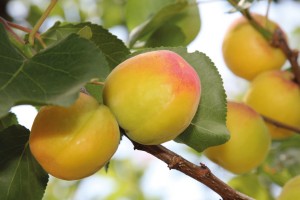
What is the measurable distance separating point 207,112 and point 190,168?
0.12 metres

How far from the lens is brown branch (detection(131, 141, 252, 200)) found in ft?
3.29

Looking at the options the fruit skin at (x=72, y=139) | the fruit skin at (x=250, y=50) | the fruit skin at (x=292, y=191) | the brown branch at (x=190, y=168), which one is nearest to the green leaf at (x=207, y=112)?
the brown branch at (x=190, y=168)

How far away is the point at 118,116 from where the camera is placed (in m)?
0.94

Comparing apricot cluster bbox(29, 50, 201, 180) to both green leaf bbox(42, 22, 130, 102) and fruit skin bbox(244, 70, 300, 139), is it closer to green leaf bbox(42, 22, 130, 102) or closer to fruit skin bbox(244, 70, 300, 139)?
green leaf bbox(42, 22, 130, 102)

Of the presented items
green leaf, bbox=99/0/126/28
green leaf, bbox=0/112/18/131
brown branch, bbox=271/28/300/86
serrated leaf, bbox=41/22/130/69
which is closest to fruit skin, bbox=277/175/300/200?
brown branch, bbox=271/28/300/86

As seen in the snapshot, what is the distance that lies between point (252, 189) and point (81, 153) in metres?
1.03

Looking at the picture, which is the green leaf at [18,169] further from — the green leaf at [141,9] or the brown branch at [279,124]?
the brown branch at [279,124]

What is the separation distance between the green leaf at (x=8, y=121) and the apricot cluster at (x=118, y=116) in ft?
0.83

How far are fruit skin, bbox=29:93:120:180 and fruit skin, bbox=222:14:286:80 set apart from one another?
97 cm

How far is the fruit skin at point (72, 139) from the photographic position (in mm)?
880

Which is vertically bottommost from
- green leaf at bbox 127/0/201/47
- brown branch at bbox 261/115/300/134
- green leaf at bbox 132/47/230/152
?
brown branch at bbox 261/115/300/134

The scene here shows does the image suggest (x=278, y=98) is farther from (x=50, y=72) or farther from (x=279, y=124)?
(x=50, y=72)

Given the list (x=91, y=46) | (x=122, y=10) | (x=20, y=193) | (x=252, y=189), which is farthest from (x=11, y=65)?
(x=122, y=10)

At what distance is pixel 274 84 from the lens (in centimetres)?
170
